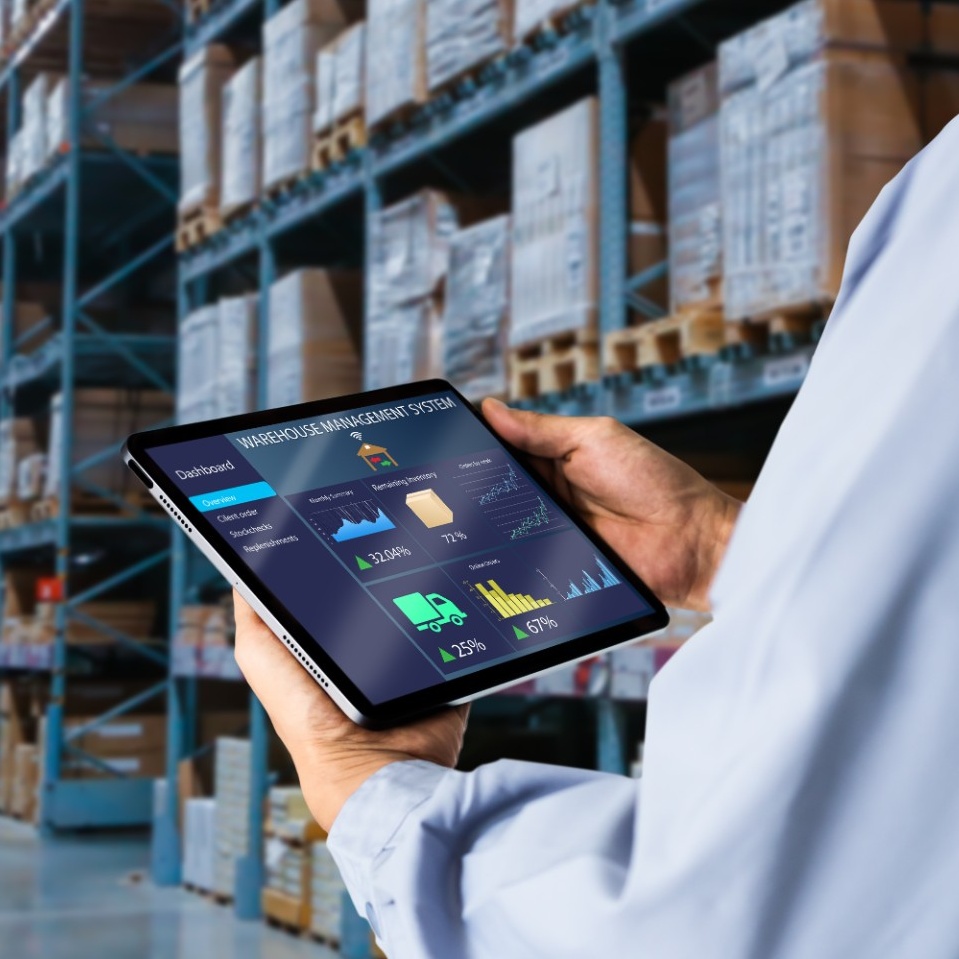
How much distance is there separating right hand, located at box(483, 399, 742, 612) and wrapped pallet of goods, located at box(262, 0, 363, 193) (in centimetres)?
535

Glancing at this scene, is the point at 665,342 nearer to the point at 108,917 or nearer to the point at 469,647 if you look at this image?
the point at 469,647

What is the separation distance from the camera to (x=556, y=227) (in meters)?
4.59

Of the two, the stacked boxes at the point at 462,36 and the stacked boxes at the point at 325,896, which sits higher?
the stacked boxes at the point at 462,36

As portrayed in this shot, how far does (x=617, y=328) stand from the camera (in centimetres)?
439

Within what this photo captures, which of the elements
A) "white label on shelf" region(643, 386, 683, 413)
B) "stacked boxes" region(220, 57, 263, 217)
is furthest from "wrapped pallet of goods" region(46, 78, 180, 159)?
"white label on shelf" region(643, 386, 683, 413)

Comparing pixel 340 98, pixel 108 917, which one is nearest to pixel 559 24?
pixel 340 98

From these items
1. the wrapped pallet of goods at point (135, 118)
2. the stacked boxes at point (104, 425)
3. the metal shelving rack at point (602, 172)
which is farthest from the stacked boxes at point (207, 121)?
the stacked boxes at point (104, 425)

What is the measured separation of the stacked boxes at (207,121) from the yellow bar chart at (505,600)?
6.85 metres

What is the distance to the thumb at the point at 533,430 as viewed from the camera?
1586 millimetres

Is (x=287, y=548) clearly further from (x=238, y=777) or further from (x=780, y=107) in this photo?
(x=238, y=777)

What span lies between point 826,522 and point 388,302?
5174 mm

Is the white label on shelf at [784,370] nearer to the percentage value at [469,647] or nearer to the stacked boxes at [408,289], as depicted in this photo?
the stacked boxes at [408,289]

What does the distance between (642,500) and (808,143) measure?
222cm

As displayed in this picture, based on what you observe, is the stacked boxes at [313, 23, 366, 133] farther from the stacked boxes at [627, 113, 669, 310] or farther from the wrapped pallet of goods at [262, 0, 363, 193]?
the stacked boxes at [627, 113, 669, 310]
